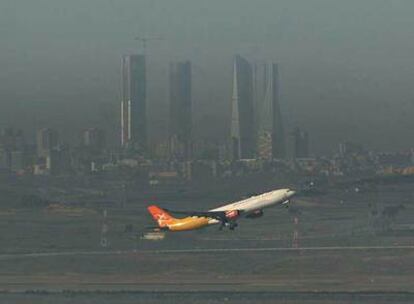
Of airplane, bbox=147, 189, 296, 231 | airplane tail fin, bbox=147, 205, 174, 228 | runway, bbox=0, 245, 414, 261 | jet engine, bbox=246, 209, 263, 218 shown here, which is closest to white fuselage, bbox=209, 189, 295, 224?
airplane, bbox=147, 189, 296, 231

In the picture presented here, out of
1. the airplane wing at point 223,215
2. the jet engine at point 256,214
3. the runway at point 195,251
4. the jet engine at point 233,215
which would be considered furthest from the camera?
the runway at point 195,251

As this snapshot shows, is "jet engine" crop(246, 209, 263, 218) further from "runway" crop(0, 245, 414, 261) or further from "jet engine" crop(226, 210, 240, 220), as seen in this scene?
"runway" crop(0, 245, 414, 261)

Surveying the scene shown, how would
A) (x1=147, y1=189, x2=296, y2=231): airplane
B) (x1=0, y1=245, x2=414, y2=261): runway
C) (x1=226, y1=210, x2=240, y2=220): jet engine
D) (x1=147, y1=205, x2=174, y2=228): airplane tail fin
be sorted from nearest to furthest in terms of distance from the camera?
(x1=226, y1=210, x2=240, y2=220): jet engine → (x1=147, y1=189, x2=296, y2=231): airplane → (x1=0, y1=245, x2=414, y2=261): runway → (x1=147, y1=205, x2=174, y2=228): airplane tail fin

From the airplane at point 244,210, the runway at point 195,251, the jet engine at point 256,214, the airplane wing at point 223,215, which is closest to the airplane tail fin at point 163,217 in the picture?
the airplane at point 244,210

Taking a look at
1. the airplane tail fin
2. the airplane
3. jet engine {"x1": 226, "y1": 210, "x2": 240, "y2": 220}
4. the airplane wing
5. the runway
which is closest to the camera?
jet engine {"x1": 226, "y1": 210, "x2": 240, "y2": 220}

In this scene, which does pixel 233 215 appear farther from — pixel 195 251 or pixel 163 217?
pixel 163 217

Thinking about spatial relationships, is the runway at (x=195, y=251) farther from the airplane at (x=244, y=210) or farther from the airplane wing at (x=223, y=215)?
the airplane wing at (x=223, y=215)

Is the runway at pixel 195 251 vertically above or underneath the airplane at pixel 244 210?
underneath

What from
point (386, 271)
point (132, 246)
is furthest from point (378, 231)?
point (386, 271)

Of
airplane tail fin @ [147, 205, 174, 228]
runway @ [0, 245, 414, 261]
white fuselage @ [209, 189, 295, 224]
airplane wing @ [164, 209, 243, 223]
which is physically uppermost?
white fuselage @ [209, 189, 295, 224]

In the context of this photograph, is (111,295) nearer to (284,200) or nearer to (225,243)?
(284,200)

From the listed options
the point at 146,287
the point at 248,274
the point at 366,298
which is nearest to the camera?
the point at 366,298
